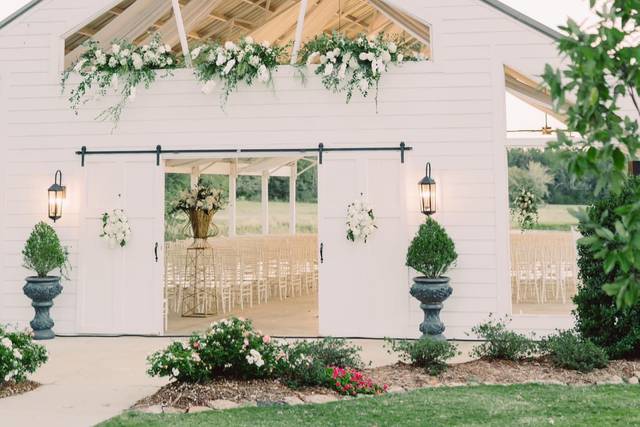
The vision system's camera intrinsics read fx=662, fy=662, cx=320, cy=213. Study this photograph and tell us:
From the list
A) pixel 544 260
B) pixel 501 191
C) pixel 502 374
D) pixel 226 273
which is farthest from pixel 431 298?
pixel 226 273

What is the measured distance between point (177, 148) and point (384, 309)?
3.17 metres

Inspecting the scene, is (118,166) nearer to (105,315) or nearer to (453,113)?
(105,315)

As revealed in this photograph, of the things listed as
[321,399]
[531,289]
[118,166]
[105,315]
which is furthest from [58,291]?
[531,289]

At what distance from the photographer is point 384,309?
25.5 feet

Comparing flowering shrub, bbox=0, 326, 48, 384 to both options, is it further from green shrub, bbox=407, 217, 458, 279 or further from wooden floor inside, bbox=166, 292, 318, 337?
green shrub, bbox=407, 217, 458, 279

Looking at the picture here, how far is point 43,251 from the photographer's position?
774 centimetres

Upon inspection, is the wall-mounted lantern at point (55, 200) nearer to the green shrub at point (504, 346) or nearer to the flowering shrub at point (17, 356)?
the flowering shrub at point (17, 356)

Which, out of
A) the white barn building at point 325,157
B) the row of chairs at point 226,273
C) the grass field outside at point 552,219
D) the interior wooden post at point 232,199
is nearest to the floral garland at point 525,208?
the grass field outside at point 552,219

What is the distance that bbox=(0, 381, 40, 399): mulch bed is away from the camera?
5.11 m

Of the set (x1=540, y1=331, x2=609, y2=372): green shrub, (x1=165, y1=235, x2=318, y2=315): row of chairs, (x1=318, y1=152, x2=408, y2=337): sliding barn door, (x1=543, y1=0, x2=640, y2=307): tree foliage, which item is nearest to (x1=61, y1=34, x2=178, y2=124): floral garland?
(x1=318, y1=152, x2=408, y2=337): sliding barn door

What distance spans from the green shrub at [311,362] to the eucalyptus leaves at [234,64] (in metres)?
3.41

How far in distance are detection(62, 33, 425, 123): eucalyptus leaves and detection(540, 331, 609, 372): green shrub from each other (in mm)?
3607

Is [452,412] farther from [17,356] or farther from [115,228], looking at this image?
[115,228]

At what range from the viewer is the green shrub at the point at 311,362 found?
500 cm
